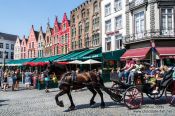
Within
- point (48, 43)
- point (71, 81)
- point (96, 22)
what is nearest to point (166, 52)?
point (71, 81)

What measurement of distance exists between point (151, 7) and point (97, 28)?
1352 centimetres

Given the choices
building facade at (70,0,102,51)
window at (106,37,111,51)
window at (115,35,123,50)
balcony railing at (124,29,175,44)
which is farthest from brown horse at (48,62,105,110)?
building facade at (70,0,102,51)

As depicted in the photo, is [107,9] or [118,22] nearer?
[118,22]

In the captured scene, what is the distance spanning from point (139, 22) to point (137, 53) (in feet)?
11.6

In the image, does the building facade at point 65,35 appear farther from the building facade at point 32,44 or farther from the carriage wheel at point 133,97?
the carriage wheel at point 133,97

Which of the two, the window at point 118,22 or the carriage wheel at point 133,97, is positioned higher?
the window at point 118,22

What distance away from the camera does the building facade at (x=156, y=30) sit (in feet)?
81.8

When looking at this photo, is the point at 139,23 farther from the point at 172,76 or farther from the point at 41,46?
the point at 41,46

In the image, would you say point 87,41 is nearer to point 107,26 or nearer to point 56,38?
point 107,26

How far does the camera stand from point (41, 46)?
60750 mm

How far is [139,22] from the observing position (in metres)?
27.8

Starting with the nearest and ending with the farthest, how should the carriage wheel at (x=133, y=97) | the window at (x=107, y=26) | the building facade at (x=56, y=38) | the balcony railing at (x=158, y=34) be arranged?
the carriage wheel at (x=133, y=97)
the balcony railing at (x=158, y=34)
the window at (x=107, y=26)
the building facade at (x=56, y=38)

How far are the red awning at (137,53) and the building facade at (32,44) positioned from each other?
123ft

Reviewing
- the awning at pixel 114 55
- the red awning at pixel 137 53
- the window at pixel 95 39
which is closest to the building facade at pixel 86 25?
the window at pixel 95 39
